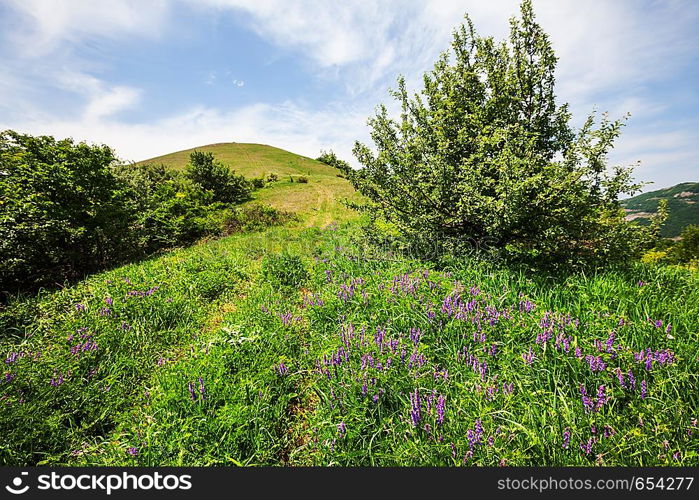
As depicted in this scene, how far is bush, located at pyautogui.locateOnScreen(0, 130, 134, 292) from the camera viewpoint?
695 cm

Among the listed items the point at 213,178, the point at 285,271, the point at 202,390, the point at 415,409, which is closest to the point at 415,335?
the point at 415,409

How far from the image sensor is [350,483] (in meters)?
2.20

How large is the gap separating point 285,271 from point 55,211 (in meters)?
7.09

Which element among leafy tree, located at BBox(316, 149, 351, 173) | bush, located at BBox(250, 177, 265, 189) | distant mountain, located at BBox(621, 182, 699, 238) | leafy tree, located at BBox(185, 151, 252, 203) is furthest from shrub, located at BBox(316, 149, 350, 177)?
distant mountain, located at BBox(621, 182, 699, 238)

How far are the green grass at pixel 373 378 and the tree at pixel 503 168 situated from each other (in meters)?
0.86

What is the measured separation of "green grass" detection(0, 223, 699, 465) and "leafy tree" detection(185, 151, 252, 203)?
2322 cm

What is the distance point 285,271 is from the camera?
7.16 meters

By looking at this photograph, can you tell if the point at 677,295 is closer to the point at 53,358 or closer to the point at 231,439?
the point at 231,439

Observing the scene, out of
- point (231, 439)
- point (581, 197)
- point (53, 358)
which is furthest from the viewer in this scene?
point (581, 197)

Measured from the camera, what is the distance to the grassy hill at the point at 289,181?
872 inches

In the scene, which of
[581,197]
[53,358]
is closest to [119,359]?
[53,358]

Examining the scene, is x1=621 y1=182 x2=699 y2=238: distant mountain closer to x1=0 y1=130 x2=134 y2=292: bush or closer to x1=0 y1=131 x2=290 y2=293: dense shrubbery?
x1=0 y1=131 x2=290 y2=293: dense shrubbery

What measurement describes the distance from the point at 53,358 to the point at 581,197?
7981 millimetres

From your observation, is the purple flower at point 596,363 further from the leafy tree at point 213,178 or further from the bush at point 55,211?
the leafy tree at point 213,178
